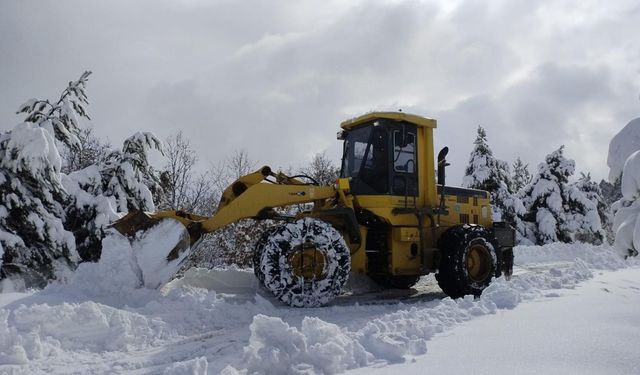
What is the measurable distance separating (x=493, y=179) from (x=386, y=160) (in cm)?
2002

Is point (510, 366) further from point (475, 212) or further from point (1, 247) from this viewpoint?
point (1, 247)

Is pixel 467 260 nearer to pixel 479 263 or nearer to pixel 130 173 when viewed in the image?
pixel 479 263

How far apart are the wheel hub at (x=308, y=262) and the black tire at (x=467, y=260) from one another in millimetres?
2208

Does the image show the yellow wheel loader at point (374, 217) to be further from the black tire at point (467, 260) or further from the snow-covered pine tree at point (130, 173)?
the snow-covered pine tree at point (130, 173)

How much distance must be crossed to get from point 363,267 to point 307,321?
403 centimetres

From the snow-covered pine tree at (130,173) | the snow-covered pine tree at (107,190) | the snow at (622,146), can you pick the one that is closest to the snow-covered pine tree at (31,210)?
the snow-covered pine tree at (107,190)

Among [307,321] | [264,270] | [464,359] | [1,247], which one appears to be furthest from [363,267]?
[1,247]

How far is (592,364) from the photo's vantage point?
3418mm

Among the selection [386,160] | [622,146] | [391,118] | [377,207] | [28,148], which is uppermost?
[391,118]

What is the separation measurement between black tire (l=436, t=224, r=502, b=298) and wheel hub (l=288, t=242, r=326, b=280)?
86.9 inches

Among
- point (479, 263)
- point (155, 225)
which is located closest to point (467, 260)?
point (479, 263)

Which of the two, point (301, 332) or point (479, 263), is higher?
point (479, 263)

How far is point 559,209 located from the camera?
25703 millimetres

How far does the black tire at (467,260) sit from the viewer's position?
8.30m
